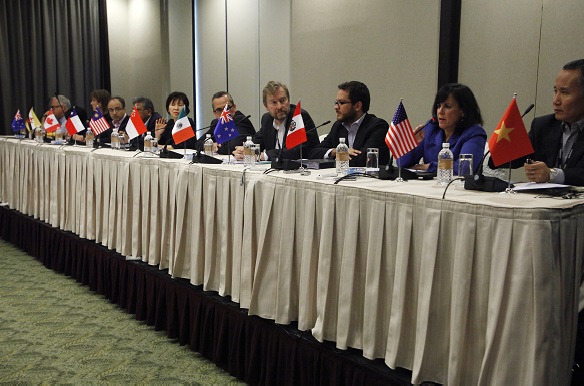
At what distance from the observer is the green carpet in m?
2.22

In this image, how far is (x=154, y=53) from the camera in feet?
22.9

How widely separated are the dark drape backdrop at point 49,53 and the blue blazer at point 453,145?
5.65m

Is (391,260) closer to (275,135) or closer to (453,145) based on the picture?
(453,145)

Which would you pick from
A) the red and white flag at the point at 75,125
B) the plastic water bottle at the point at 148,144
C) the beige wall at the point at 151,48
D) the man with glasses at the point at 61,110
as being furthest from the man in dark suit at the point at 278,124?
the beige wall at the point at 151,48

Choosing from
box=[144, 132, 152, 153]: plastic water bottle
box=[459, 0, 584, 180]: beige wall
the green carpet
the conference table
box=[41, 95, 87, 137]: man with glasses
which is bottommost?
the green carpet

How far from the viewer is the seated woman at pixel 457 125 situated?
240 cm

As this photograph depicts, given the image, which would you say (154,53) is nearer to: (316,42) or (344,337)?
(316,42)

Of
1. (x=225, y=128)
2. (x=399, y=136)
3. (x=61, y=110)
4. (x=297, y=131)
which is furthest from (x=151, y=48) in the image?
(x=399, y=136)

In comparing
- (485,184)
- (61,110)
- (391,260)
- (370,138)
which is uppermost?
(61,110)

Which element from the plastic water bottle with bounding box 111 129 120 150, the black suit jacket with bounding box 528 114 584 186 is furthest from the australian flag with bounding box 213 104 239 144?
the black suit jacket with bounding box 528 114 584 186

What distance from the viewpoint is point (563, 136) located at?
2275 millimetres

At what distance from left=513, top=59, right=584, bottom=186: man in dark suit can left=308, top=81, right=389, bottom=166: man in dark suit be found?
829 millimetres

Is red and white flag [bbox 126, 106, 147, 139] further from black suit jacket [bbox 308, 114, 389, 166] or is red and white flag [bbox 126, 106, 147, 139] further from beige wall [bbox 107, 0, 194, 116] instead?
beige wall [bbox 107, 0, 194, 116]

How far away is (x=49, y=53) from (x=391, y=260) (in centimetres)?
655
